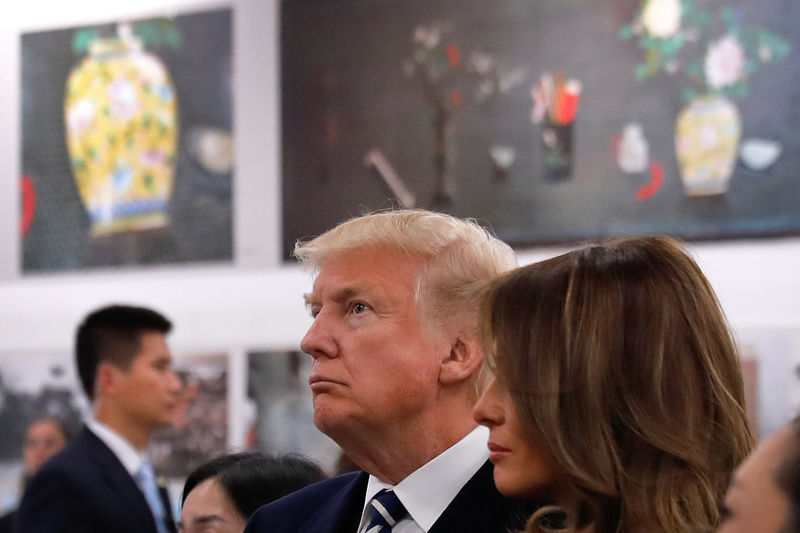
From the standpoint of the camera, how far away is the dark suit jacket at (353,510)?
2172 mm

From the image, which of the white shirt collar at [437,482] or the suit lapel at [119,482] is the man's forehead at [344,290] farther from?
the suit lapel at [119,482]

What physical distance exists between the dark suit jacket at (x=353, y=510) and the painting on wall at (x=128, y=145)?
3.16m

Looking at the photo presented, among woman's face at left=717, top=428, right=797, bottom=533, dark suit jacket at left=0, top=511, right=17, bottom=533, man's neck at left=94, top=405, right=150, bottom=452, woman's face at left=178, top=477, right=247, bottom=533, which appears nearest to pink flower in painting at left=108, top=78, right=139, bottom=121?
man's neck at left=94, top=405, right=150, bottom=452

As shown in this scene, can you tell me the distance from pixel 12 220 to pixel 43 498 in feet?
7.97

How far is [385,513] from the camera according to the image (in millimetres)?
2266

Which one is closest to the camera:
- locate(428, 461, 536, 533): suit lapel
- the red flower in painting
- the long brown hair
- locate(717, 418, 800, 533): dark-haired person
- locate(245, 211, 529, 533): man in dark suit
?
locate(717, 418, 800, 533): dark-haired person

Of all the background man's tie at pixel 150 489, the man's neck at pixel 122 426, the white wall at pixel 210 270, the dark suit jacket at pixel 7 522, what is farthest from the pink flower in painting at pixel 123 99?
the dark suit jacket at pixel 7 522

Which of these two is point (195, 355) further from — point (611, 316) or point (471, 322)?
point (611, 316)

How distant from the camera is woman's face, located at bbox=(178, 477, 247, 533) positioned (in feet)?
9.15

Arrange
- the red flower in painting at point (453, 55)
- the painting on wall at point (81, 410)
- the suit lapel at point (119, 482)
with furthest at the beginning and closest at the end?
the painting on wall at point (81, 410)
the red flower in painting at point (453, 55)
the suit lapel at point (119, 482)

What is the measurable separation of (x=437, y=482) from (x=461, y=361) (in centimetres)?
27

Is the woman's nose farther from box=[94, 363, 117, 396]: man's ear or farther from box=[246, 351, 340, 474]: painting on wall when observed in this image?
box=[246, 351, 340, 474]: painting on wall

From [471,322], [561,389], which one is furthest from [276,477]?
[561,389]

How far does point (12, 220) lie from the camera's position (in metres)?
5.95
